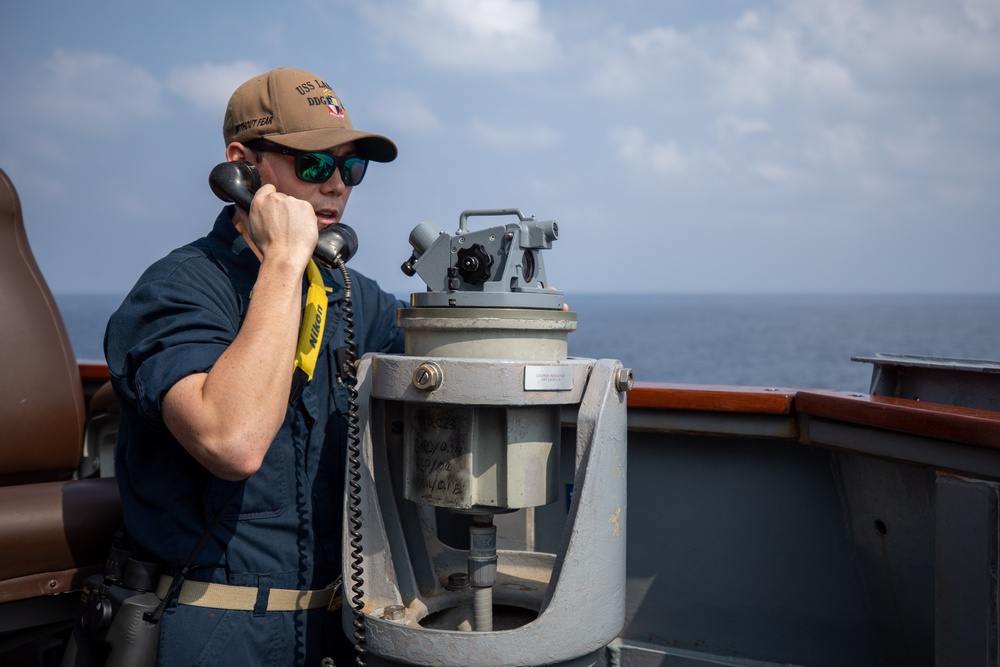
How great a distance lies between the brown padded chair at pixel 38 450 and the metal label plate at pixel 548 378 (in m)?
1.50

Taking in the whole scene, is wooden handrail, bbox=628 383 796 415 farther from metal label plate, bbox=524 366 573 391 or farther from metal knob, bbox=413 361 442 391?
metal knob, bbox=413 361 442 391

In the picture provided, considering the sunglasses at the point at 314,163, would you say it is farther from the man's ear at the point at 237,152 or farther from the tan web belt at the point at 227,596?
the tan web belt at the point at 227,596

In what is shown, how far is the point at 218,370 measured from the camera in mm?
1396

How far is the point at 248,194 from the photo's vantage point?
169 cm

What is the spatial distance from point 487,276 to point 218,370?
1.61 feet

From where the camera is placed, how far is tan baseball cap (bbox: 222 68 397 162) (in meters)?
1.76

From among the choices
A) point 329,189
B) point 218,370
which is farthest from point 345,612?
point 329,189

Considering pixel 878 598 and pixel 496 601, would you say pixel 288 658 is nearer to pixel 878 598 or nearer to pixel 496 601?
pixel 496 601

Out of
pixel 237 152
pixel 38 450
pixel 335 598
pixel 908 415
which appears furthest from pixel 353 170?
pixel 38 450

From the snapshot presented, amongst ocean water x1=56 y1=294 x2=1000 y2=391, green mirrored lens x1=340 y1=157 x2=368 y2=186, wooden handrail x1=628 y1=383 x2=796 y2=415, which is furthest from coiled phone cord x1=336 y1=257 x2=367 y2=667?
ocean water x1=56 y1=294 x2=1000 y2=391

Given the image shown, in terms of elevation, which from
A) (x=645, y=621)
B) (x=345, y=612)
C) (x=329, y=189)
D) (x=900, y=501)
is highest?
(x=329, y=189)

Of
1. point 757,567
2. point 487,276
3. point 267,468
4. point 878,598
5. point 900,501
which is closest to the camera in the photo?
point 487,276

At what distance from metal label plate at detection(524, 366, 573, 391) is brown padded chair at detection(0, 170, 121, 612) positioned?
4.93ft

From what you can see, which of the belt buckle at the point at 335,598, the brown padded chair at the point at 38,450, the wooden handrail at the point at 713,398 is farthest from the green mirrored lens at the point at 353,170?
the brown padded chair at the point at 38,450
